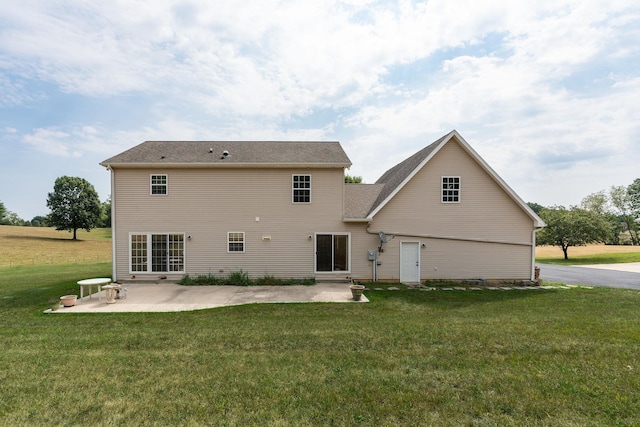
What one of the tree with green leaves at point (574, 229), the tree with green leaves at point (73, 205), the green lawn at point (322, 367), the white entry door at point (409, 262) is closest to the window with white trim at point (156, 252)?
the green lawn at point (322, 367)

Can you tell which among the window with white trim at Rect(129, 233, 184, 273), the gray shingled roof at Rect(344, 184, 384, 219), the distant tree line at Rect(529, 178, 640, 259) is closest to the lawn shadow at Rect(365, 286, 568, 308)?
the gray shingled roof at Rect(344, 184, 384, 219)

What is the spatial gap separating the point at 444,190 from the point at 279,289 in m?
9.16

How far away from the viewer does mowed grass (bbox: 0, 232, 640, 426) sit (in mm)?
4126

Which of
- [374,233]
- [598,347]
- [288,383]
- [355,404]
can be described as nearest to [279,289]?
[374,233]

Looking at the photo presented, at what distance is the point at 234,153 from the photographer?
1510 cm

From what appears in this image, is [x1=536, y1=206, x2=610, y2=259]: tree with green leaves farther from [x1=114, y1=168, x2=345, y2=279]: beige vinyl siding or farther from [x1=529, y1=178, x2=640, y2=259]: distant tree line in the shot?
[x1=114, y1=168, x2=345, y2=279]: beige vinyl siding

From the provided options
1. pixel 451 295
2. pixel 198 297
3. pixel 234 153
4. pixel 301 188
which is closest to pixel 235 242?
pixel 198 297

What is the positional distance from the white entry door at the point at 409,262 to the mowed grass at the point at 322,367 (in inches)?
193

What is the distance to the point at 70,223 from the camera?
48.1 m

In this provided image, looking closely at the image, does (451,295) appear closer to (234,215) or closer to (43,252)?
(234,215)

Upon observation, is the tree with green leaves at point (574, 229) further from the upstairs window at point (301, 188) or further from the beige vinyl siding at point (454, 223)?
the upstairs window at point (301, 188)

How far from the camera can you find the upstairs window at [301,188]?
47.4 feet

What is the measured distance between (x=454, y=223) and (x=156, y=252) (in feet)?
47.8

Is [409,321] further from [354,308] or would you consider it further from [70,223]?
[70,223]
